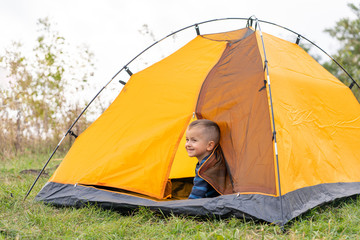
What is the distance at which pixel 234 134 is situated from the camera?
298 centimetres

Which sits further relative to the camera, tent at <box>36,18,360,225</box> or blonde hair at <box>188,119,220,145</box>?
blonde hair at <box>188,119,220,145</box>

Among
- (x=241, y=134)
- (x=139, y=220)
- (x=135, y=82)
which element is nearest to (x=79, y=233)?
(x=139, y=220)

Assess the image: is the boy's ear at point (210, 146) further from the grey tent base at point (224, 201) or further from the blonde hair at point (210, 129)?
the grey tent base at point (224, 201)

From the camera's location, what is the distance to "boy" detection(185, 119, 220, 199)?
306 centimetres

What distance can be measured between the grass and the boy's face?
615 millimetres

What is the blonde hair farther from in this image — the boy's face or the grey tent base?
the grey tent base

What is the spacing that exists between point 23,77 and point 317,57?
437 inches

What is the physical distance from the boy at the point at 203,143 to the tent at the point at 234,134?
0.08 meters

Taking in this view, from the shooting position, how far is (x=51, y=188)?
10.8 feet

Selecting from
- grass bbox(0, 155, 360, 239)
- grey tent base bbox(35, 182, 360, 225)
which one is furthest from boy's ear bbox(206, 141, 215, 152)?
grass bbox(0, 155, 360, 239)

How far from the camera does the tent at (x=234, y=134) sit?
8.82 feet

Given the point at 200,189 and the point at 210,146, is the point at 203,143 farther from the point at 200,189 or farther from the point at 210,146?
the point at 200,189

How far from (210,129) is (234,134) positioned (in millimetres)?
207

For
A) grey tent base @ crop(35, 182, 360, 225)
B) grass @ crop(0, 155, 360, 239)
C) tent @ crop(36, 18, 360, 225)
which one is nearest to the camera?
grass @ crop(0, 155, 360, 239)
